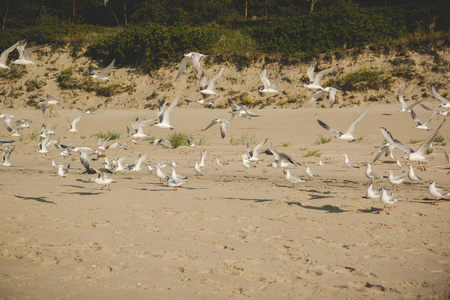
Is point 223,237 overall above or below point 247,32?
below

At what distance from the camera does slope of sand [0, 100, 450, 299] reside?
4.81 meters

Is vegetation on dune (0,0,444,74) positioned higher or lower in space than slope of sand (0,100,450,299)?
higher

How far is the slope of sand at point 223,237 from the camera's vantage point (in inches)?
189

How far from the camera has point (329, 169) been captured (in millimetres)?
11953

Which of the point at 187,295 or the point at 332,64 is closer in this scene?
the point at 187,295

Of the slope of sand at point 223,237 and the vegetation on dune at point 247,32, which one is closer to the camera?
the slope of sand at point 223,237

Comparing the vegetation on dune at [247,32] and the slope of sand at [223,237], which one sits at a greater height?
the vegetation on dune at [247,32]

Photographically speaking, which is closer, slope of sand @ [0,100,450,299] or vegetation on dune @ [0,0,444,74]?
slope of sand @ [0,100,450,299]

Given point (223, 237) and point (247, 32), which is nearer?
point (223, 237)

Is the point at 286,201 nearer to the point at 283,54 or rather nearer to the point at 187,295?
the point at 187,295

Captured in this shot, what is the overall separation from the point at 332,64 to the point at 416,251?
21.2 metres

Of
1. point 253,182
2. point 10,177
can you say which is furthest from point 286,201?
point 10,177

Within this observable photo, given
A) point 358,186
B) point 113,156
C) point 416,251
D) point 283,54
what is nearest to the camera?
point 416,251

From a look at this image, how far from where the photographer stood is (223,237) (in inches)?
253
